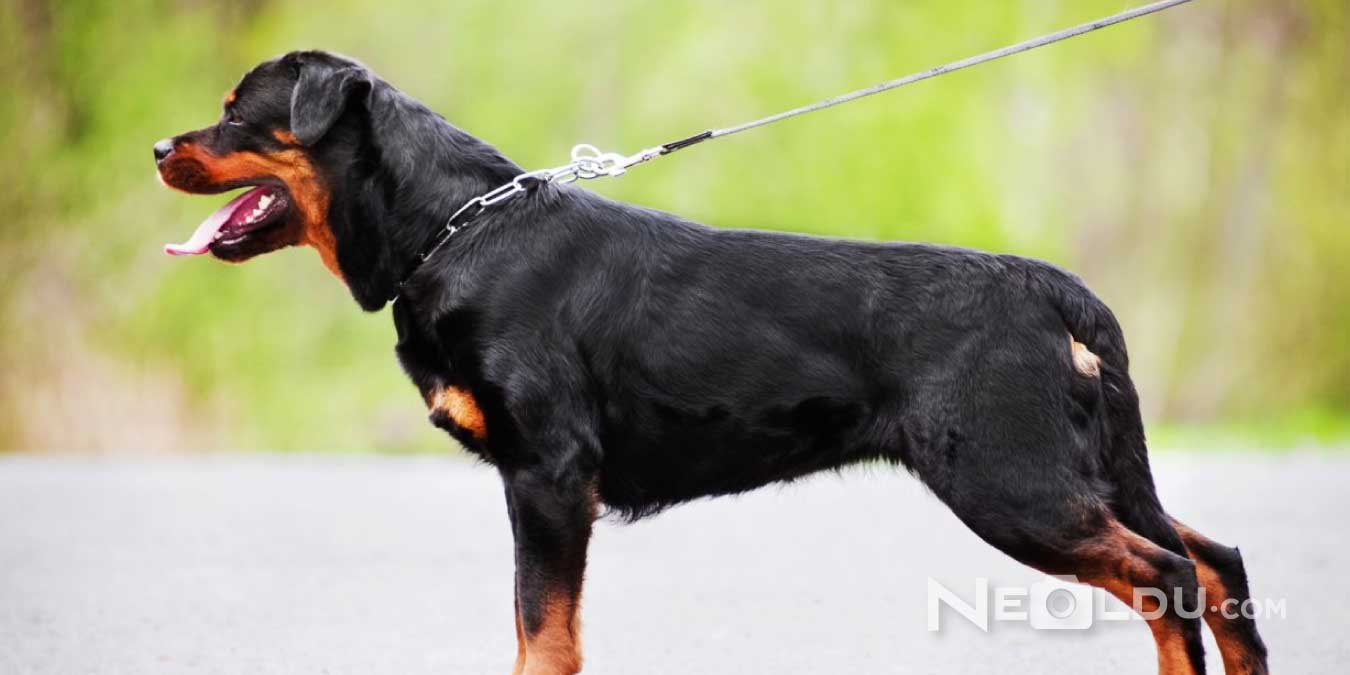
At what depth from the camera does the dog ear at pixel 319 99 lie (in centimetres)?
475

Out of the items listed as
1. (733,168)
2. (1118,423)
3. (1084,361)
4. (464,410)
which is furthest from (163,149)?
(733,168)

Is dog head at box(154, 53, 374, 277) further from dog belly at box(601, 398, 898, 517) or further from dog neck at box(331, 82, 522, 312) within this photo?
dog belly at box(601, 398, 898, 517)

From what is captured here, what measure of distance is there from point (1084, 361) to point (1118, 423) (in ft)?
0.68

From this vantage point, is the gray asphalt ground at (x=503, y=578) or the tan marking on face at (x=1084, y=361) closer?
the tan marking on face at (x=1084, y=361)

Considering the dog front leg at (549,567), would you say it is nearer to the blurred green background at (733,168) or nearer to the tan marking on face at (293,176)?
the tan marking on face at (293,176)

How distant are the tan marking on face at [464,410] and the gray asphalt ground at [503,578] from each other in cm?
57

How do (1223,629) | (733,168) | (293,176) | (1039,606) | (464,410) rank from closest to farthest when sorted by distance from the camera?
(1223,629) < (464,410) < (293,176) < (1039,606) < (733,168)

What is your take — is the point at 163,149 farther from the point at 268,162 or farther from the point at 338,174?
the point at 338,174

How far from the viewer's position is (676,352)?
464 cm

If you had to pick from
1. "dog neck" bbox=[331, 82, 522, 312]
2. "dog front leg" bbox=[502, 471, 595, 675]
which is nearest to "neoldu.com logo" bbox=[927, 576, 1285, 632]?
"dog front leg" bbox=[502, 471, 595, 675]

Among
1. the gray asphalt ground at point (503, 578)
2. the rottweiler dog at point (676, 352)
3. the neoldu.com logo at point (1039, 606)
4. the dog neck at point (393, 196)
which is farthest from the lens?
the neoldu.com logo at point (1039, 606)

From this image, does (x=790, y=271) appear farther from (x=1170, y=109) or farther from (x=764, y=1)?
(x=1170, y=109)

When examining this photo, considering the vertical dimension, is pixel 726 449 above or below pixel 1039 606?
above

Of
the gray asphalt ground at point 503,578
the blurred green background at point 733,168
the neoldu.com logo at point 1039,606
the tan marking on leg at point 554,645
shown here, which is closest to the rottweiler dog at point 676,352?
the tan marking on leg at point 554,645
